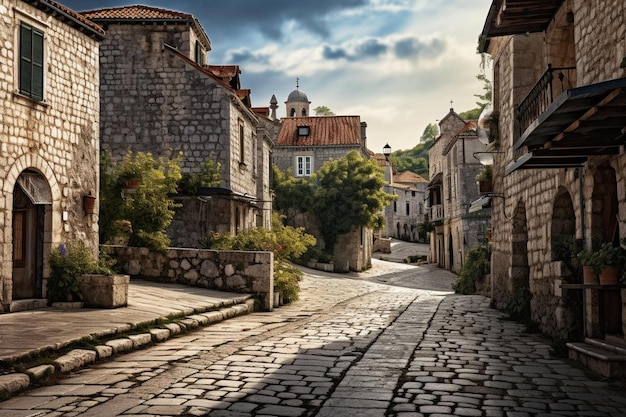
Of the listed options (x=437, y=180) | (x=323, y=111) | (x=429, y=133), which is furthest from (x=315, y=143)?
(x=429, y=133)

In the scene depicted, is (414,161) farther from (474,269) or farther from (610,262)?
(610,262)

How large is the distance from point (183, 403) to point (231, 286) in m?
9.10

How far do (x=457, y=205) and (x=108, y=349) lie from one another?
29.6m

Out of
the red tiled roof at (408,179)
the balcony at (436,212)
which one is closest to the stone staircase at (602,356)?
the balcony at (436,212)

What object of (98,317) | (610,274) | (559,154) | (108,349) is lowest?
(108,349)

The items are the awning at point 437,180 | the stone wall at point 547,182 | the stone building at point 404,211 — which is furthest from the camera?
the stone building at point 404,211

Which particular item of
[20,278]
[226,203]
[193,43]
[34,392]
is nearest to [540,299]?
[34,392]

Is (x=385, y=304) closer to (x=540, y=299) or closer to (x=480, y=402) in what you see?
(x=540, y=299)

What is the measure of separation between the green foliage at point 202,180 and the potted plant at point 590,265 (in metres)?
13.7

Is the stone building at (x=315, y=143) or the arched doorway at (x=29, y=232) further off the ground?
the stone building at (x=315, y=143)

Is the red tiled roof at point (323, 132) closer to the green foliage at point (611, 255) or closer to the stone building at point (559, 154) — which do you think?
the stone building at point (559, 154)

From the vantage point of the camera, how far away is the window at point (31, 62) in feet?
37.2

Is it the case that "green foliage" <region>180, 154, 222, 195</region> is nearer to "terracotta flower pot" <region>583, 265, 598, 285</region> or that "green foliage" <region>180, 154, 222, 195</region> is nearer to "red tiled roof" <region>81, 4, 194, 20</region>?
"red tiled roof" <region>81, 4, 194, 20</region>

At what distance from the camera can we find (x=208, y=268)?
14859 mm
